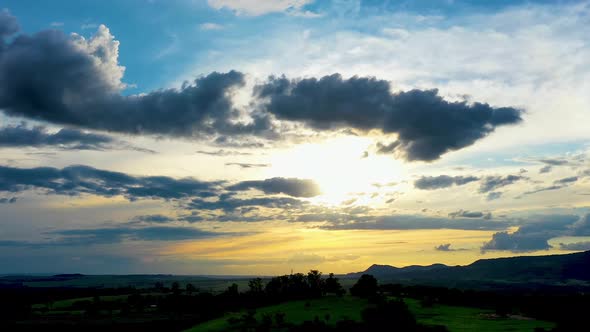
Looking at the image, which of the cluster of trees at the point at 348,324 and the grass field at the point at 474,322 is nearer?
the grass field at the point at 474,322

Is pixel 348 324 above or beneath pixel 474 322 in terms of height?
beneath

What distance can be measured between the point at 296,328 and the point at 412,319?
139 feet

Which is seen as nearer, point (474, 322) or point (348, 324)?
point (474, 322)

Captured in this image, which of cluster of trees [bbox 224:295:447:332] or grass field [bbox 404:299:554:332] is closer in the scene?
grass field [bbox 404:299:554:332]

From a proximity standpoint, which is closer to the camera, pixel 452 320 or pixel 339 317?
pixel 452 320

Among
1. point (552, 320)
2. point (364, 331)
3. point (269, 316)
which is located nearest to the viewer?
point (364, 331)

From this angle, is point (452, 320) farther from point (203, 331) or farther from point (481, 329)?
point (203, 331)

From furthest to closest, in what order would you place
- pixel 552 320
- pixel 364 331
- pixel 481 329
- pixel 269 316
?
pixel 269 316
pixel 552 320
pixel 364 331
pixel 481 329

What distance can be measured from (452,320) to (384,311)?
31648 mm

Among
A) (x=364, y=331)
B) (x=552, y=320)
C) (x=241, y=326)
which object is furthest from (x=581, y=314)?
(x=241, y=326)

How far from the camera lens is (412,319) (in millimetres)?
175500

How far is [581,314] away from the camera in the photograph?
19988cm

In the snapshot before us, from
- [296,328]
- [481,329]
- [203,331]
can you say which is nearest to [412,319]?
[481,329]

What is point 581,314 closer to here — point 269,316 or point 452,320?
point 452,320
